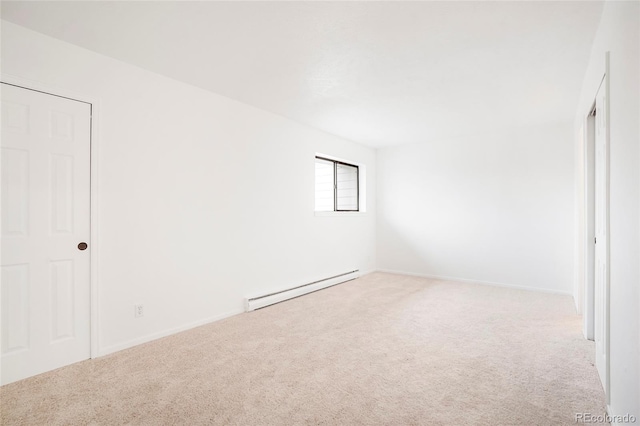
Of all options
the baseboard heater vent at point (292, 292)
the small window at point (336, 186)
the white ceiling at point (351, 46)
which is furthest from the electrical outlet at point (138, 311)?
the small window at point (336, 186)

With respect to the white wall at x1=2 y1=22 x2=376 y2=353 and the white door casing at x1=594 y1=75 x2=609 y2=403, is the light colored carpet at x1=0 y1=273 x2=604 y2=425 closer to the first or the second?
the white door casing at x1=594 y1=75 x2=609 y2=403

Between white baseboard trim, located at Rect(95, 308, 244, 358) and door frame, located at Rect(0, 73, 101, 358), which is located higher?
door frame, located at Rect(0, 73, 101, 358)

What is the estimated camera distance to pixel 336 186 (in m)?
6.00

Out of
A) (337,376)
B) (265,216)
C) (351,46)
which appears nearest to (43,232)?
(265,216)

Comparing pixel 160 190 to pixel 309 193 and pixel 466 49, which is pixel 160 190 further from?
pixel 466 49

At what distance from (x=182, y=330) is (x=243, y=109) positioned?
2633mm

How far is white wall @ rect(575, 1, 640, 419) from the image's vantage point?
1398 mm

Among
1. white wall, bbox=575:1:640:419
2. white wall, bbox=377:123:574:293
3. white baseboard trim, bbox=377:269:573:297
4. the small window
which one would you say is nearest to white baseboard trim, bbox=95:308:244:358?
the small window

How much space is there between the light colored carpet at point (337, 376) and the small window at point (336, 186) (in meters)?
2.49

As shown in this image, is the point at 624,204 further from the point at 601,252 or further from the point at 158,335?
the point at 158,335

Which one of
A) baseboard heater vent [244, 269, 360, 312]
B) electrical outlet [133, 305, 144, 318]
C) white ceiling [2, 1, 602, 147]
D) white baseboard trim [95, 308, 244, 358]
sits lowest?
white baseboard trim [95, 308, 244, 358]

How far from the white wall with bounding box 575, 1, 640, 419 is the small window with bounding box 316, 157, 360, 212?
13.6 ft

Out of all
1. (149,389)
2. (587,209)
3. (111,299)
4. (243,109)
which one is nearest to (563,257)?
(587,209)

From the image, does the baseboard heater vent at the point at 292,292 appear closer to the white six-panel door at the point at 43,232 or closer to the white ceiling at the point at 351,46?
the white six-panel door at the point at 43,232
